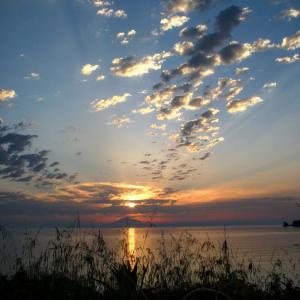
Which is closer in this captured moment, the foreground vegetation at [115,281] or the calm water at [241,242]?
the foreground vegetation at [115,281]

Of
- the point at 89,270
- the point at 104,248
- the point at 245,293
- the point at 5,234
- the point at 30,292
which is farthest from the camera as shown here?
the point at 5,234

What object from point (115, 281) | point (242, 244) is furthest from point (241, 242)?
point (115, 281)

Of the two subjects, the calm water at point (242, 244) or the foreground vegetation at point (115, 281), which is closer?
the foreground vegetation at point (115, 281)

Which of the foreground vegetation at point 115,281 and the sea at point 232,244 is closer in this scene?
the foreground vegetation at point 115,281

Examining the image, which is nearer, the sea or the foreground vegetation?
the foreground vegetation

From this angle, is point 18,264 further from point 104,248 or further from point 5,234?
point 104,248

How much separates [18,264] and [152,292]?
3.75 m

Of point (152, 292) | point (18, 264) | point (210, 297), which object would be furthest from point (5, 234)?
point (210, 297)

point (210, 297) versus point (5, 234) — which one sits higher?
point (5, 234)

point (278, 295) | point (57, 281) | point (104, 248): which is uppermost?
point (104, 248)

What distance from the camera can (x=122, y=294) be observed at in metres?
6.69

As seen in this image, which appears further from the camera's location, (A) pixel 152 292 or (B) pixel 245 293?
(A) pixel 152 292

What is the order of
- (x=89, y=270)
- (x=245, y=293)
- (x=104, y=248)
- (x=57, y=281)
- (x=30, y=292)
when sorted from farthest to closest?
(x=104, y=248) → (x=89, y=270) → (x=57, y=281) → (x=30, y=292) → (x=245, y=293)

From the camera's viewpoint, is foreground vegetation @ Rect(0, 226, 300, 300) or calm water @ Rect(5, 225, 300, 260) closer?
foreground vegetation @ Rect(0, 226, 300, 300)
